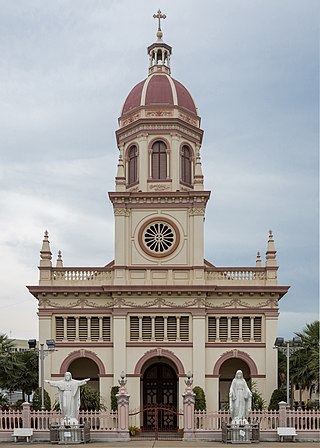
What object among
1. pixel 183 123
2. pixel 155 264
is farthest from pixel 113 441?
pixel 183 123

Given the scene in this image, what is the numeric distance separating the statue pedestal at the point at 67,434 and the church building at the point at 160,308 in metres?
12.7

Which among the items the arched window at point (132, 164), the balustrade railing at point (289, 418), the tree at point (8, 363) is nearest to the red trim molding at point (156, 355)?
the tree at point (8, 363)

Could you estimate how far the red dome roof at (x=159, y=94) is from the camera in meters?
49.6

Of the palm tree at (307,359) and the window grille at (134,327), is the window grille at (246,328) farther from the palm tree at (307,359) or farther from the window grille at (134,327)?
the window grille at (134,327)

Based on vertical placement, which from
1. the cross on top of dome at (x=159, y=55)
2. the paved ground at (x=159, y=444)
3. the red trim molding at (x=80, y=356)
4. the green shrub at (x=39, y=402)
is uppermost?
the cross on top of dome at (x=159, y=55)

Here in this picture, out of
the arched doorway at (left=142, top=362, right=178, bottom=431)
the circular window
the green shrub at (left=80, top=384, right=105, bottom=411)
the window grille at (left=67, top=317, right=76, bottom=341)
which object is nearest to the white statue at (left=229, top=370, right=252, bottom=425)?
the green shrub at (left=80, top=384, right=105, bottom=411)

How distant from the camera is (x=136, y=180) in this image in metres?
48.9

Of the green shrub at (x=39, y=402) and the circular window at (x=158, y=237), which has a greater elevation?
the circular window at (x=158, y=237)

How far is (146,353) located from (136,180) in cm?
1102

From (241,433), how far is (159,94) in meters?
24.9

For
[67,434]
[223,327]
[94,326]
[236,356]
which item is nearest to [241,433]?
[67,434]

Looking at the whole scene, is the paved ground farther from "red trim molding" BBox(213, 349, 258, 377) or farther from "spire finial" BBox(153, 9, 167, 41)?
"spire finial" BBox(153, 9, 167, 41)

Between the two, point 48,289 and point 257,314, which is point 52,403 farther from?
point 257,314

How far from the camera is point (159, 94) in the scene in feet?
163
